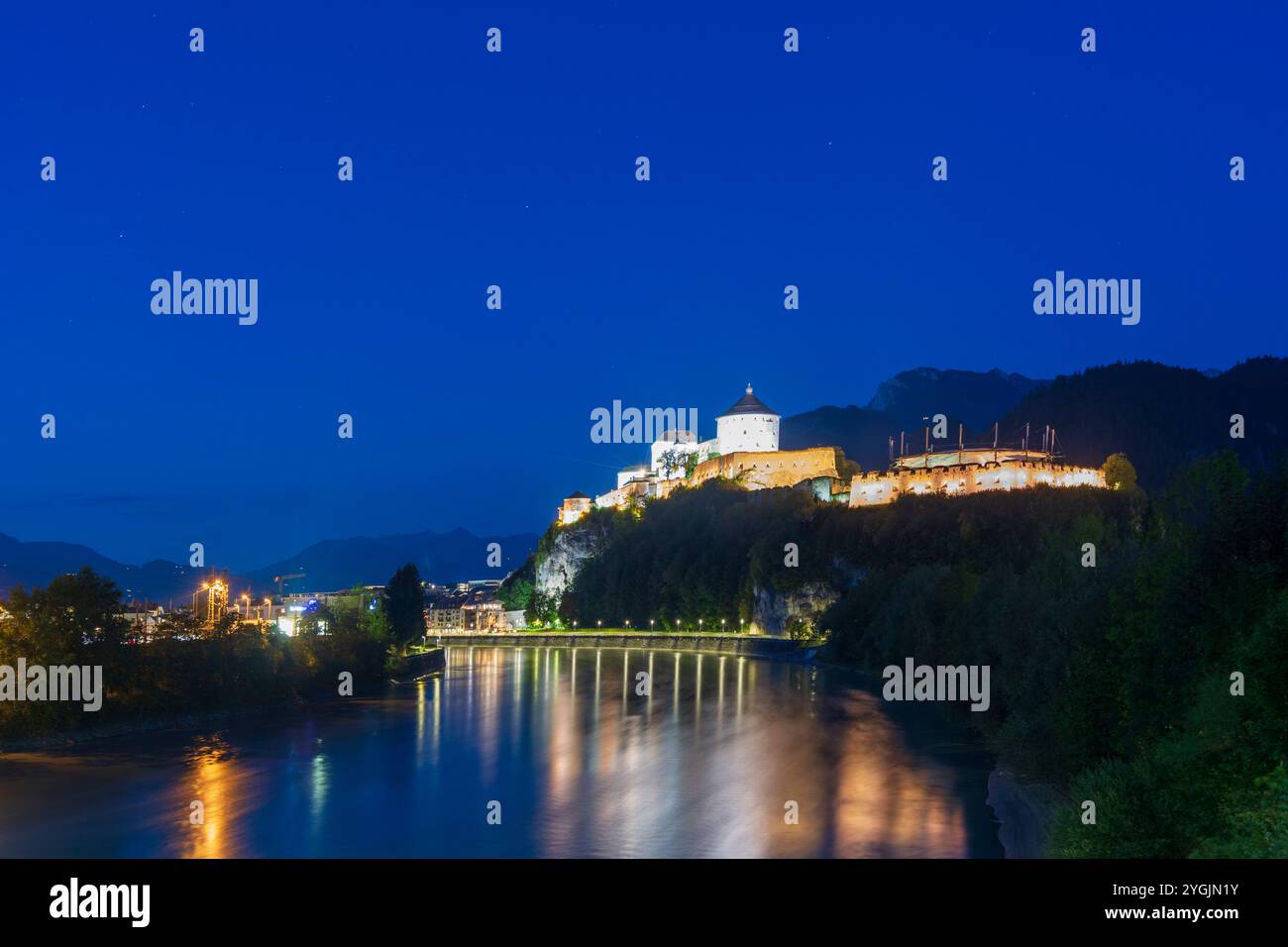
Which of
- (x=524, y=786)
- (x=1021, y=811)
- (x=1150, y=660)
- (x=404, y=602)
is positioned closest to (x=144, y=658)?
(x=524, y=786)

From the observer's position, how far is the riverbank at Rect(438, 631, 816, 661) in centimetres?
6938

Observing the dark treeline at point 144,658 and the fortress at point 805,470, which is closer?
the dark treeline at point 144,658

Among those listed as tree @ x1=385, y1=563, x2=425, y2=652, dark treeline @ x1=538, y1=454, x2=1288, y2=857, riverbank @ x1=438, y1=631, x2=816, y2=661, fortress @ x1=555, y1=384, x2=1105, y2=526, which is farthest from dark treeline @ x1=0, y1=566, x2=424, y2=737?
fortress @ x1=555, y1=384, x2=1105, y2=526

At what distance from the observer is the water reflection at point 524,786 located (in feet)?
71.8

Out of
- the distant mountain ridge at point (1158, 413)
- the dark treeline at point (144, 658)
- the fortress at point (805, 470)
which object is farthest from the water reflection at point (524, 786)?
the distant mountain ridge at point (1158, 413)

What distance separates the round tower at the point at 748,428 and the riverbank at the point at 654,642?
738 inches

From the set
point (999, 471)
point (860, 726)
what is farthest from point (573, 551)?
point (860, 726)

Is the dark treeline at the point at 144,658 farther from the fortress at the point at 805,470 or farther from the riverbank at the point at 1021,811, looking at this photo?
the fortress at the point at 805,470

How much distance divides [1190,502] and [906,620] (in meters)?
22.0

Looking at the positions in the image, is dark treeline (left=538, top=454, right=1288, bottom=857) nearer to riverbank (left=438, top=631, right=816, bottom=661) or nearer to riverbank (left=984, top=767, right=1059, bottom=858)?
riverbank (left=984, top=767, right=1059, bottom=858)

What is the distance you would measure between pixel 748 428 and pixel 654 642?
72.0 ft

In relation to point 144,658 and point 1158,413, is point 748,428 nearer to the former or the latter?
point 1158,413
